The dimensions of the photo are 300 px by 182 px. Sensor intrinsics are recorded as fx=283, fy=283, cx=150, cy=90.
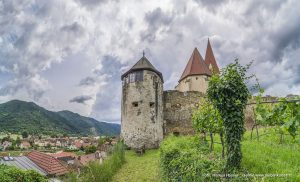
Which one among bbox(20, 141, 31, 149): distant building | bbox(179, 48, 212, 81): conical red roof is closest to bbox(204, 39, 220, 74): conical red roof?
bbox(179, 48, 212, 81): conical red roof

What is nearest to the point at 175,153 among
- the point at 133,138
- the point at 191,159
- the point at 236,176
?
the point at 191,159

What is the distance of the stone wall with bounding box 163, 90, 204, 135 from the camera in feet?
87.7

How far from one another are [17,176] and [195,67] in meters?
23.9

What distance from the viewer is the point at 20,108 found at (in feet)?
520

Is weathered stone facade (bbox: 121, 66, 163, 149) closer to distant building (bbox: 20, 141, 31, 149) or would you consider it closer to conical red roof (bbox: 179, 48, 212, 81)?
conical red roof (bbox: 179, 48, 212, 81)

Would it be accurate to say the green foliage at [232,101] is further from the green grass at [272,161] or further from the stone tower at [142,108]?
the stone tower at [142,108]

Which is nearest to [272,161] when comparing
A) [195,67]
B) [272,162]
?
[272,162]

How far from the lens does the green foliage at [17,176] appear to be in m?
10.2

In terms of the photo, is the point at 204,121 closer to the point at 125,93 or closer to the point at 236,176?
the point at 236,176

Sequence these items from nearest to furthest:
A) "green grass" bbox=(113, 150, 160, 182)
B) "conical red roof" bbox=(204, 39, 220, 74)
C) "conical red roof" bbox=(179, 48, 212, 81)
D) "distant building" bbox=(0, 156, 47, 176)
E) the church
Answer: "green grass" bbox=(113, 150, 160, 182) < "distant building" bbox=(0, 156, 47, 176) < the church < "conical red roof" bbox=(179, 48, 212, 81) < "conical red roof" bbox=(204, 39, 220, 74)

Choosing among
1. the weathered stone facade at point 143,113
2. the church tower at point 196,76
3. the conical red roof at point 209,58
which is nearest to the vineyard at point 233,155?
the weathered stone facade at point 143,113

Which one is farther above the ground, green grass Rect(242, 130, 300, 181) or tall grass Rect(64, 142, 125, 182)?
green grass Rect(242, 130, 300, 181)

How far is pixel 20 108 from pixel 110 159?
520ft

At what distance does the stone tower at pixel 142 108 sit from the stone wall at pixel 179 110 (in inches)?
72.6
